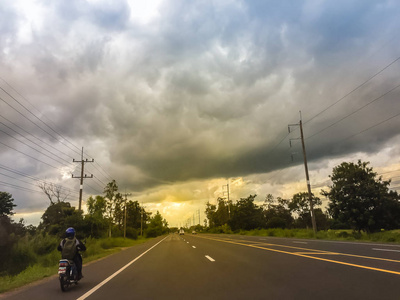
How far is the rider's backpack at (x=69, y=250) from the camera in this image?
8281mm

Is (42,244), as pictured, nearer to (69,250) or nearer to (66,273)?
(69,250)

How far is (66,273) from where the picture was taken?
791 cm

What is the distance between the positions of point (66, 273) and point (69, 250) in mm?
652

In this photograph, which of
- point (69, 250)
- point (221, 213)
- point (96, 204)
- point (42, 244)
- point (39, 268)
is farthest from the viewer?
point (221, 213)

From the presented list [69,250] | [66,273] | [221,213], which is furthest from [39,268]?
[221,213]

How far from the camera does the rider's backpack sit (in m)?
8.28

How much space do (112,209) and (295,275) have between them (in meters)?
63.8

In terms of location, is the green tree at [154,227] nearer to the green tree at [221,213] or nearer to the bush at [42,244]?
the green tree at [221,213]

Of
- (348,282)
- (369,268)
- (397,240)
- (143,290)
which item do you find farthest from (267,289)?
(397,240)

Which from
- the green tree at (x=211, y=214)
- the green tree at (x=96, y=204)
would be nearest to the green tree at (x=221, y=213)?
the green tree at (x=211, y=214)

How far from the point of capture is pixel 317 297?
18.3ft

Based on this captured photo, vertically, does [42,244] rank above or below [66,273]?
below

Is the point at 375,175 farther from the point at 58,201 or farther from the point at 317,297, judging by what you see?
the point at 58,201

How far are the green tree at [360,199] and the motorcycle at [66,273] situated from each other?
44284 mm
